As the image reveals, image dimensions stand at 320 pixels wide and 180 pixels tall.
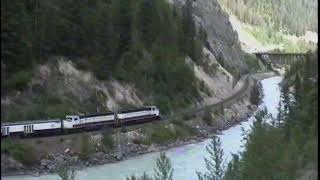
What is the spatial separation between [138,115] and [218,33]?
7017 centimetres

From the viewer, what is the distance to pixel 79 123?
157 feet

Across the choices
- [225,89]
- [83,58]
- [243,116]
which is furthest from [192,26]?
[83,58]

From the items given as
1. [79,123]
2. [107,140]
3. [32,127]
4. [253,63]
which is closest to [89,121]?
[79,123]

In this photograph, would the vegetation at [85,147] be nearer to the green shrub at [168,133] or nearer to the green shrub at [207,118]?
the green shrub at [168,133]

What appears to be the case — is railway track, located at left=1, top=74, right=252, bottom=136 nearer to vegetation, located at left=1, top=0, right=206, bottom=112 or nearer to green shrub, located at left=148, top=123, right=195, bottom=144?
vegetation, located at left=1, top=0, right=206, bottom=112

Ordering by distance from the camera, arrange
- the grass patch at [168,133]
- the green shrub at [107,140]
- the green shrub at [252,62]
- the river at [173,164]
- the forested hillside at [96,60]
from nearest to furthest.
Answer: the river at [173,164]
the green shrub at [107,140]
the forested hillside at [96,60]
the grass patch at [168,133]
the green shrub at [252,62]

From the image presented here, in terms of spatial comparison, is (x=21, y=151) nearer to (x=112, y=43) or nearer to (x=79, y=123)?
(x=79, y=123)

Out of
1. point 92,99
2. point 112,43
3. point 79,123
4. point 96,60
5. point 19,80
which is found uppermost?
point 112,43

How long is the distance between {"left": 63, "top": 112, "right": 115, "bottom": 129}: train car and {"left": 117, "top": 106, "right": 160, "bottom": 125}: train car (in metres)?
1.19

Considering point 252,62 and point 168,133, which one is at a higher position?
point 252,62

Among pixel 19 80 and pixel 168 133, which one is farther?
pixel 168 133

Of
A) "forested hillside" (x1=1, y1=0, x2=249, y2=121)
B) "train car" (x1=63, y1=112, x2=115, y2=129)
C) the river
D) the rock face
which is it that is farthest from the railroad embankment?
the rock face

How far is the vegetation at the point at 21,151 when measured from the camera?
40.5 m

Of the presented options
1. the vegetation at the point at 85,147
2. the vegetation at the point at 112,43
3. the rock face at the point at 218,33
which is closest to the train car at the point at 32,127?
the vegetation at the point at 85,147
